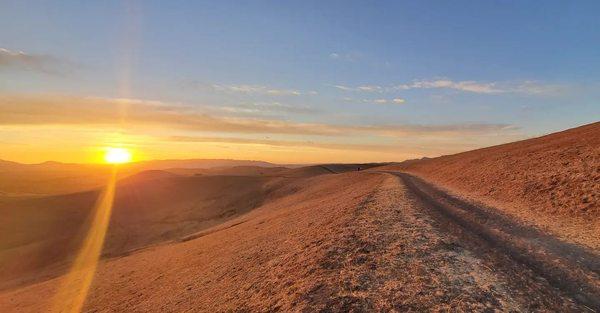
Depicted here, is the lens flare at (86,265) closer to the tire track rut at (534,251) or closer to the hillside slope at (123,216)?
the hillside slope at (123,216)

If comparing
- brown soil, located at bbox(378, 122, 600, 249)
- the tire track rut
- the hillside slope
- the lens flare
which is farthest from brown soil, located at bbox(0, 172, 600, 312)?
the hillside slope

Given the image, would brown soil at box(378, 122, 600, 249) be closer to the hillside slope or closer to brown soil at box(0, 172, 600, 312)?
brown soil at box(0, 172, 600, 312)

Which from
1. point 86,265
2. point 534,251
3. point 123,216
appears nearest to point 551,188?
point 534,251

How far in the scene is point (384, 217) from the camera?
15.9 m

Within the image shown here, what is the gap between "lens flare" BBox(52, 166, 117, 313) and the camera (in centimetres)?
1944

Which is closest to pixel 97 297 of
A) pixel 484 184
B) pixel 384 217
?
pixel 384 217

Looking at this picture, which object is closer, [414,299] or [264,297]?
[414,299]

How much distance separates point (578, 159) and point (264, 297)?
22572 millimetres

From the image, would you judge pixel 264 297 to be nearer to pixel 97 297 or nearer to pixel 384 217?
pixel 384 217

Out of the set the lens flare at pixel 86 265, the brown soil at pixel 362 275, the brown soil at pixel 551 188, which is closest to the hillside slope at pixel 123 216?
the lens flare at pixel 86 265

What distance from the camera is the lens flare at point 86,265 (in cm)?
1944

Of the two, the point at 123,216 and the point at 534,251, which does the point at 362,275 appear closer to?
the point at 534,251

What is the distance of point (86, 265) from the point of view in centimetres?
3241

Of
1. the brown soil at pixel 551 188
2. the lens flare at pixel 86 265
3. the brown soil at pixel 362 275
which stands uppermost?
the brown soil at pixel 551 188
